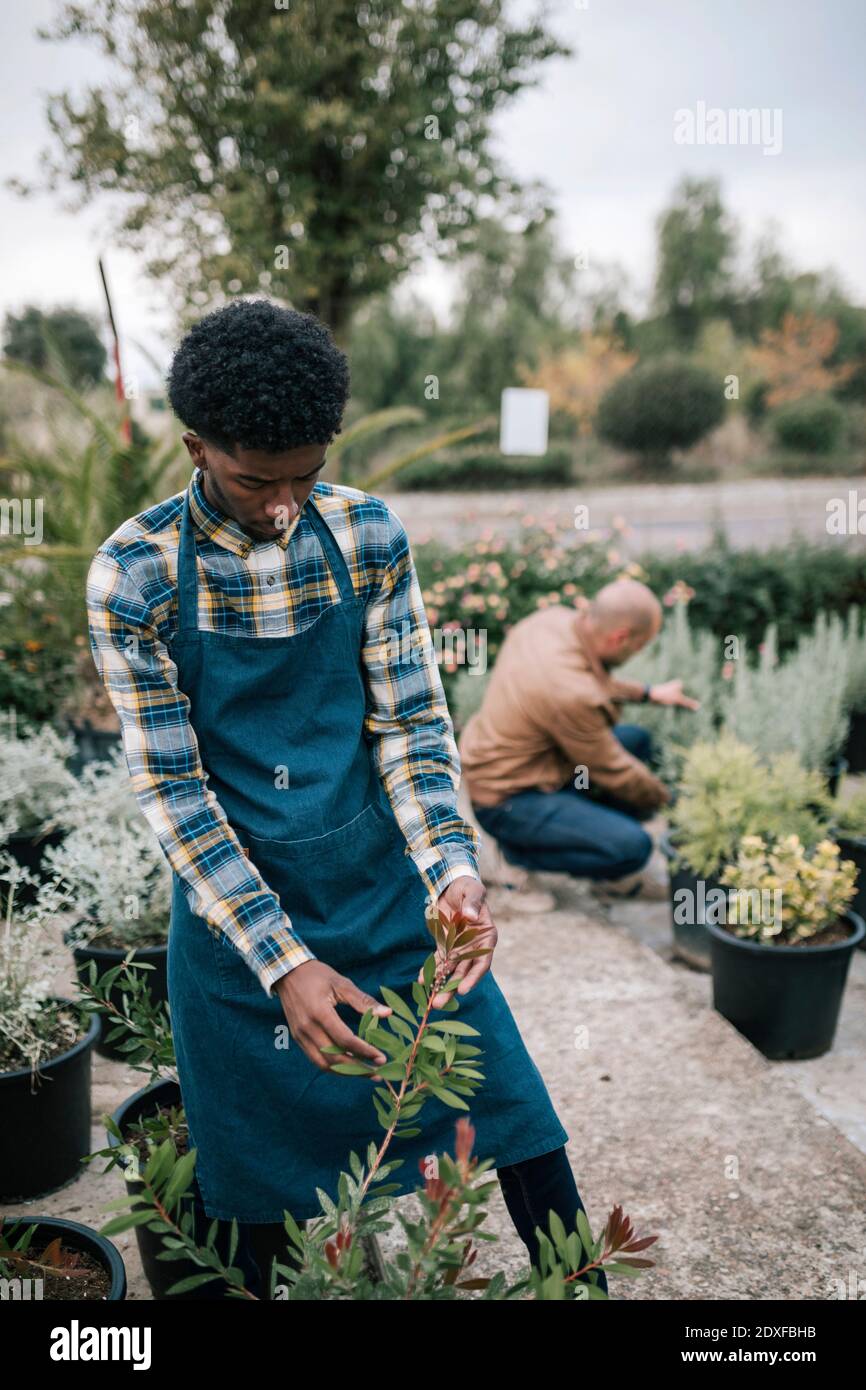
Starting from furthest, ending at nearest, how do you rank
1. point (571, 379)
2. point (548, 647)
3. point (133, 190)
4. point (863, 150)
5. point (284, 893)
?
point (571, 379), point (133, 190), point (863, 150), point (548, 647), point (284, 893)

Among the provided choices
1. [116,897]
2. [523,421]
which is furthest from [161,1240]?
[523,421]

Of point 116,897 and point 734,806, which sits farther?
point 734,806

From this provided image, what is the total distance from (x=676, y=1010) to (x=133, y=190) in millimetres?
11411

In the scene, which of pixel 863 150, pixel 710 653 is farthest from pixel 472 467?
pixel 710 653

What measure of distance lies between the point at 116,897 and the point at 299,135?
1004 cm

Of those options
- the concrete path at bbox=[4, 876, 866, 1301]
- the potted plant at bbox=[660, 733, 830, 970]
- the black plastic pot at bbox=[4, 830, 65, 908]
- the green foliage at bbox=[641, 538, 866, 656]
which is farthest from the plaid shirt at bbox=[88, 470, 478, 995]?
the green foliage at bbox=[641, 538, 866, 656]

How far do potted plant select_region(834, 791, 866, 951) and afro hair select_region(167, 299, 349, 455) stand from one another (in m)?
3.27

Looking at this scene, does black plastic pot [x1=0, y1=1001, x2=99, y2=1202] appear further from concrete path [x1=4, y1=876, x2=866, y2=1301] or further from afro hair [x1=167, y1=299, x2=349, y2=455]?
afro hair [x1=167, y1=299, x2=349, y2=455]

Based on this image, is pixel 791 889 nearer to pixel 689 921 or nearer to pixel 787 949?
pixel 787 949

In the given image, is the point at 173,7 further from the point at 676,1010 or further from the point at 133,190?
the point at 676,1010

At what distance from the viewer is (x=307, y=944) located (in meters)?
1.48

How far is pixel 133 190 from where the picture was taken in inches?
454

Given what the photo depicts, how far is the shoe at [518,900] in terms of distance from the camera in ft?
A: 13.3

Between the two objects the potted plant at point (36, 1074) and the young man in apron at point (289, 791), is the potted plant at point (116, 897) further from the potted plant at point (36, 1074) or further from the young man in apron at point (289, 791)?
the young man in apron at point (289, 791)
